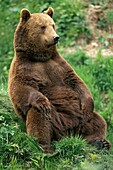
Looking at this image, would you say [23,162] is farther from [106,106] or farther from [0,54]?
[0,54]

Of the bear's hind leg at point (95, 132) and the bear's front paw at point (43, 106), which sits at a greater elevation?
the bear's front paw at point (43, 106)

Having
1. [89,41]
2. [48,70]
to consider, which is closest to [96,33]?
[89,41]

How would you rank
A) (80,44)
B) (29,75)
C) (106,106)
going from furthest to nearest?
1. (80,44)
2. (106,106)
3. (29,75)

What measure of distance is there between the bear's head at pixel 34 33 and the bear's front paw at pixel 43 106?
69 centimetres

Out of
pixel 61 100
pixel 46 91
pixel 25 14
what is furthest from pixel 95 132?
pixel 25 14

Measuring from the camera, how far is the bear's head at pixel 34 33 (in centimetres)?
734

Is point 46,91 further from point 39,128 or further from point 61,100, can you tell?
point 39,128

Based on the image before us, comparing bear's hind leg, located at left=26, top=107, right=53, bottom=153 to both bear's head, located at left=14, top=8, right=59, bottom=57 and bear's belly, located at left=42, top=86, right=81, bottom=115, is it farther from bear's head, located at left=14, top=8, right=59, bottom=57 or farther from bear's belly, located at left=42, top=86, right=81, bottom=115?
bear's head, located at left=14, top=8, right=59, bottom=57

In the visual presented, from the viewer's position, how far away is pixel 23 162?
22.4 ft

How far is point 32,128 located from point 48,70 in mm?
850

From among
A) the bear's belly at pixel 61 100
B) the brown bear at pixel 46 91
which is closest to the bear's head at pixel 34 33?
the brown bear at pixel 46 91

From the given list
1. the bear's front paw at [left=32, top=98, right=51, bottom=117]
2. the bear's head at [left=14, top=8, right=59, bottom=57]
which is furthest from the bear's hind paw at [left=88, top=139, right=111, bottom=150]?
the bear's head at [left=14, top=8, right=59, bottom=57]

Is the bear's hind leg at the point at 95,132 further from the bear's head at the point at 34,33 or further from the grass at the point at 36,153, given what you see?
the bear's head at the point at 34,33

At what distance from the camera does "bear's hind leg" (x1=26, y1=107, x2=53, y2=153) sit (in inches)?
276
